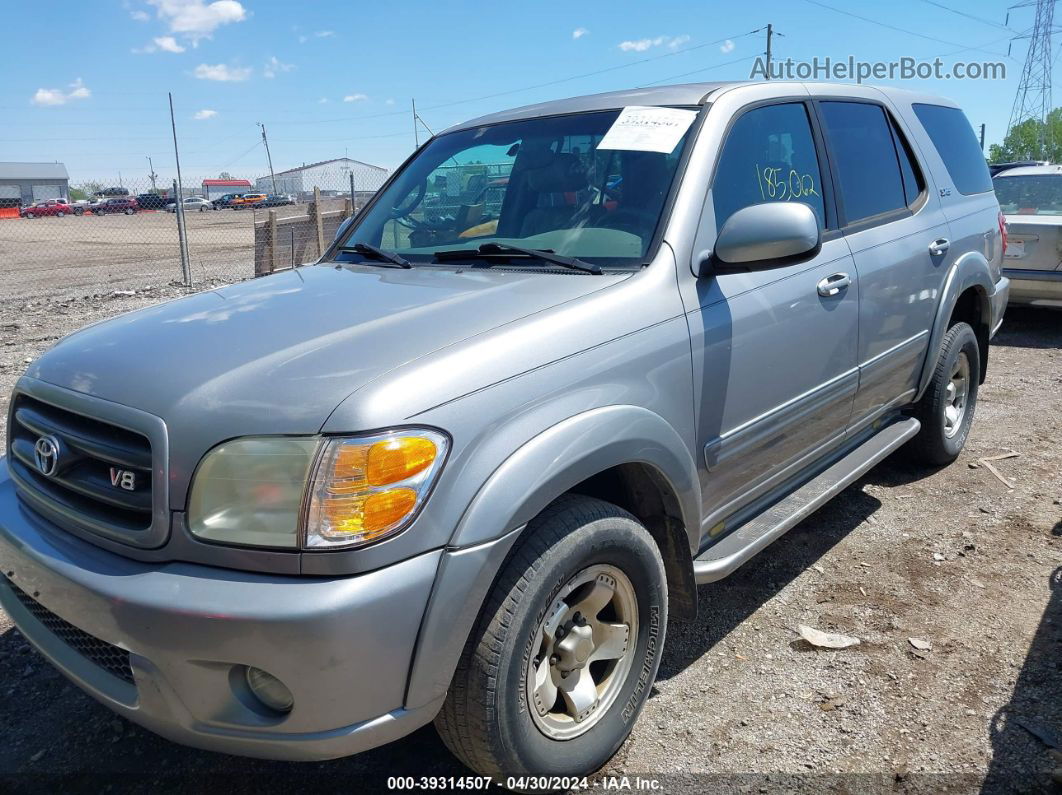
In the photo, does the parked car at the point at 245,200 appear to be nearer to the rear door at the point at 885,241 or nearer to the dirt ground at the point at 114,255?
the dirt ground at the point at 114,255

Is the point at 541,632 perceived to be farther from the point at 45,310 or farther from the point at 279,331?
the point at 45,310

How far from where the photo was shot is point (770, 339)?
9.27ft

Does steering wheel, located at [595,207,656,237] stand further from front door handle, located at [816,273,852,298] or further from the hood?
front door handle, located at [816,273,852,298]

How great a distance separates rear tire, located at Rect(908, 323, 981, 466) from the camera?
4.33 metres

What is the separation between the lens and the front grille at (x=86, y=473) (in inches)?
76.1

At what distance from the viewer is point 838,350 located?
323 centimetres

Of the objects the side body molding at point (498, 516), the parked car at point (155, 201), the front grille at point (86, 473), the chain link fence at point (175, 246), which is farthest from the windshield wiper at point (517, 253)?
the parked car at point (155, 201)

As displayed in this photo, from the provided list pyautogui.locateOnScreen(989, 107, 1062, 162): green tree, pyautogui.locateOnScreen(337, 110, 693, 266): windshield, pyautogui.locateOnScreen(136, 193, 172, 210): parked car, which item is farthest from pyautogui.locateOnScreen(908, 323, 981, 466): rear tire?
pyautogui.locateOnScreen(989, 107, 1062, 162): green tree

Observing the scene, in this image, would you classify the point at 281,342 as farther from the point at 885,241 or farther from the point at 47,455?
the point at 885,241

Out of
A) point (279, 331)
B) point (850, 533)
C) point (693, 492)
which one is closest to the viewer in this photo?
point (279, 331)

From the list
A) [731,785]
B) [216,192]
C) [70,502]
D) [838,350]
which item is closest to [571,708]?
[731,785]

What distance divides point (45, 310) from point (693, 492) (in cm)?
1037

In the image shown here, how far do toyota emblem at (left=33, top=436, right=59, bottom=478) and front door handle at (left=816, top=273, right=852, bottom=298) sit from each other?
99.4 inches

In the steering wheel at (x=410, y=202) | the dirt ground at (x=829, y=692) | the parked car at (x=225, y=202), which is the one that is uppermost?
the parked car at (x=225, y=202)
